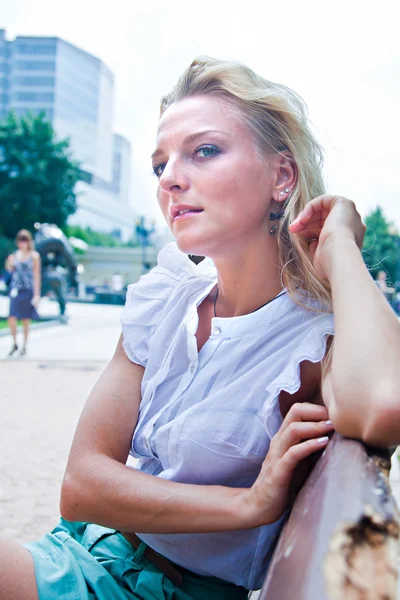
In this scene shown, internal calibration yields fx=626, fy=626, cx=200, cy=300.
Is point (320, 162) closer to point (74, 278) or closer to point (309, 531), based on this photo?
point (309, 531)

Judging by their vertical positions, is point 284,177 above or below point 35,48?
below

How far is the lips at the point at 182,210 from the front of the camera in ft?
4.64

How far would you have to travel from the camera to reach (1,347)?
1116cm

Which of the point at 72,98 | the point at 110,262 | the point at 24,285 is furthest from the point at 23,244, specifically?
the point at 72,98

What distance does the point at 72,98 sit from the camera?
100 metres

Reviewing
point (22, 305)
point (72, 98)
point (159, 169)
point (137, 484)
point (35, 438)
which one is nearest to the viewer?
point (137, 484)

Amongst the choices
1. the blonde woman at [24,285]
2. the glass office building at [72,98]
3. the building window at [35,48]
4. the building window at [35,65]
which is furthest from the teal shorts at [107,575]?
the building window at [35,48]

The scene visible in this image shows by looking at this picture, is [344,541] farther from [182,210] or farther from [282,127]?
[282,127]

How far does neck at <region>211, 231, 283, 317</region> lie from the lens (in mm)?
1489

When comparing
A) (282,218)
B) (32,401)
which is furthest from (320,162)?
(32,401)

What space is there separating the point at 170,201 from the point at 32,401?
546 cm

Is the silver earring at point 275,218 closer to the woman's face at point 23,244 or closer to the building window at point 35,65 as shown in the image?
the woman's face at point 23,244

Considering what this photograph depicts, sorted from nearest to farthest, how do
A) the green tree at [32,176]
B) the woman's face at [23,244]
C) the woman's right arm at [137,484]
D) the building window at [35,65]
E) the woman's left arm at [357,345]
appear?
1. the woman's left arm at [357,345]
2. the woman's right arm at [137,484]
3. the woman's face at [23,244]
4. the green tree at [32,176]
5. the building window at [35,65]

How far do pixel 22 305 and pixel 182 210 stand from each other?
9211mm
